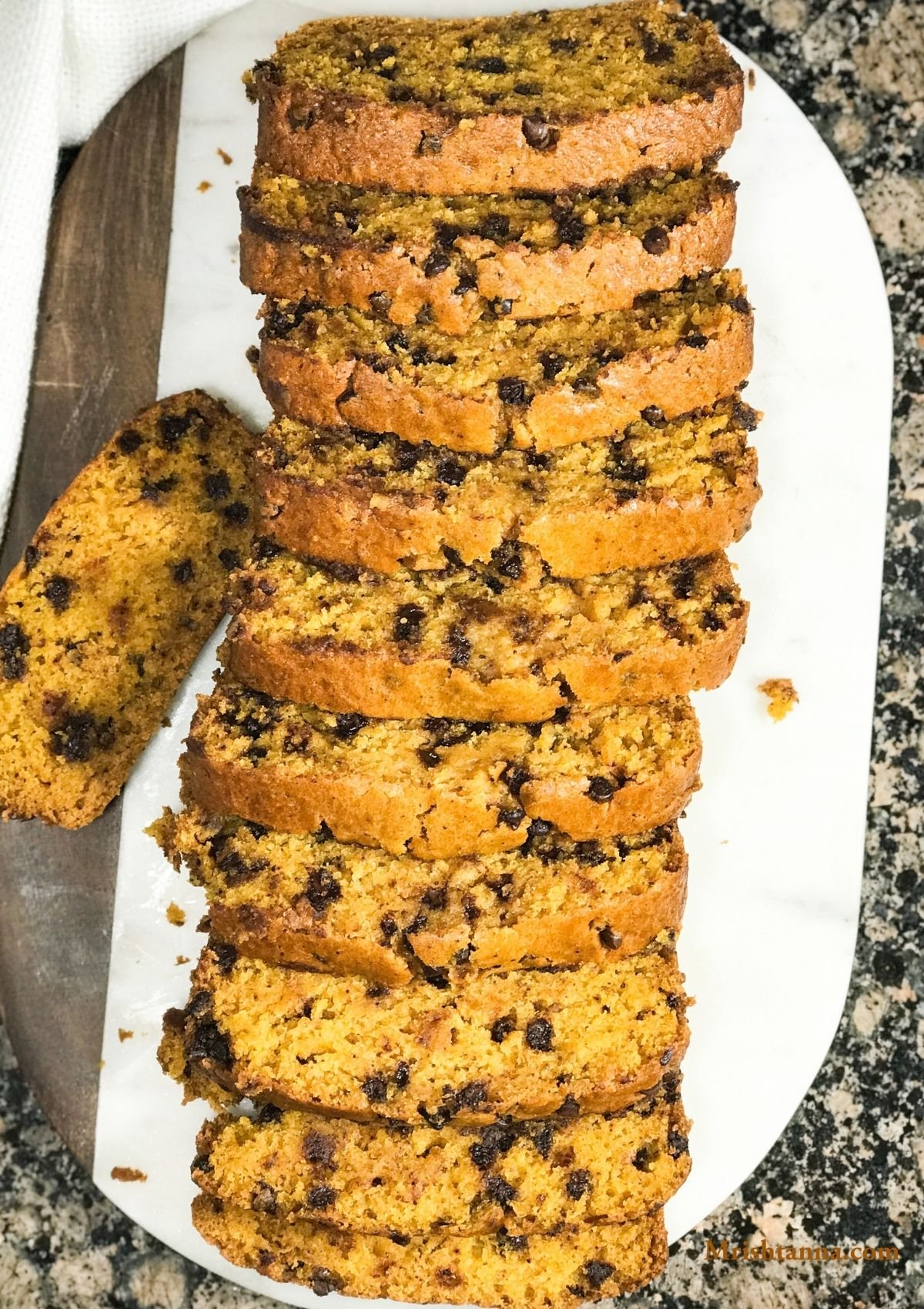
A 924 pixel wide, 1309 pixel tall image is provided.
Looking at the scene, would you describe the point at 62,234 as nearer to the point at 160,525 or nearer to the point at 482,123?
the point at 160,525

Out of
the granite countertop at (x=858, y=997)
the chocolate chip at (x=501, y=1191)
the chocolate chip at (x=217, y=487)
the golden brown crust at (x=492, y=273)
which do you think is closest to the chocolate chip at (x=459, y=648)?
the golden brown crust at (x=492, y=273)

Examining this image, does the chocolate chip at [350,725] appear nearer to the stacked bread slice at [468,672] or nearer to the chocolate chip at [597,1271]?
the stacked bread slice at [468,672]

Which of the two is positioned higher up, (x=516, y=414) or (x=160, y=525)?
(x=516, y=414)

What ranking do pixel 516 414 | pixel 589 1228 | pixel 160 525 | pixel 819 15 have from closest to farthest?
pixel 516 414 → pixel 589 1228 → pixel 160 525 → pixel 819 15

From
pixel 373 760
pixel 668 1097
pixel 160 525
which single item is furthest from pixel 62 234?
pixel 668 1097

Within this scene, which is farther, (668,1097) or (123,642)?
(123,642)

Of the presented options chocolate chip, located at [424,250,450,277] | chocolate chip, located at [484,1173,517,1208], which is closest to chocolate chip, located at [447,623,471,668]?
chocolate chip, located at [424,250,450,277]

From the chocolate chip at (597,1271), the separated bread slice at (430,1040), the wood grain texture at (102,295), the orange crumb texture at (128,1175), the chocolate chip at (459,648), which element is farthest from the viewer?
the wood grain texture at (102,295)
